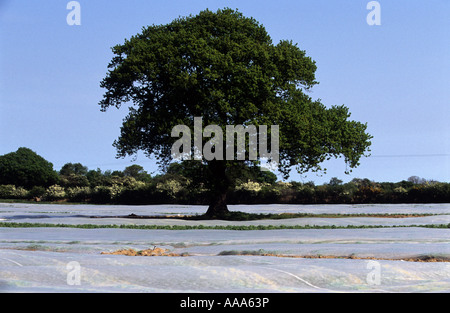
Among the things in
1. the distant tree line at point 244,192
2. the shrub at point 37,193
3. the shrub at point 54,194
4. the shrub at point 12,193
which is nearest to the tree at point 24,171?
the distant tree line at point 244,192

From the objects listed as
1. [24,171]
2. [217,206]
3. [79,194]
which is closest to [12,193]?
[24,171]

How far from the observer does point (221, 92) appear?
32.8 meters

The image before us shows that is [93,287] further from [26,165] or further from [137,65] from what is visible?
[26,165]

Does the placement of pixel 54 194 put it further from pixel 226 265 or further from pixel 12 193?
pixel 226 265

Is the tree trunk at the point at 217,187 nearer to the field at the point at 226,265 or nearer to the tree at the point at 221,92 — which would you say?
the tree at the point at 221,92

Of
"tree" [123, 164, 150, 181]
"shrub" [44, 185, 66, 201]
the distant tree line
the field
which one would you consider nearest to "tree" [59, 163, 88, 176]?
"tree" [123, 164, 150, 181]

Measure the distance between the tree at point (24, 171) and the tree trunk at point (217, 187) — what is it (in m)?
55.1

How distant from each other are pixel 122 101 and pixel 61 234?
17221 millimetres

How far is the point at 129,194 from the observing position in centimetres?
6544

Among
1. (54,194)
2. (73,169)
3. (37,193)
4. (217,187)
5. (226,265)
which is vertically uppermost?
(73,169)

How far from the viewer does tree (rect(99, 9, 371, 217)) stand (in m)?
33.3

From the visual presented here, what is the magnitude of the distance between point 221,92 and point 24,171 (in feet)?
Answer: 204

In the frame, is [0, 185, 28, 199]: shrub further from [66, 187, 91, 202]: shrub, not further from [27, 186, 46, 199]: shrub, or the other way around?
[66, 187, 91, 202]: shrub
